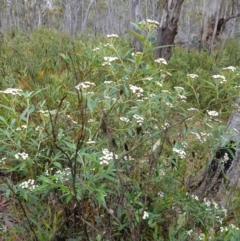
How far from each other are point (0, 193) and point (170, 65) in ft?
14.6

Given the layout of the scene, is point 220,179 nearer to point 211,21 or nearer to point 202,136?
point 202,136

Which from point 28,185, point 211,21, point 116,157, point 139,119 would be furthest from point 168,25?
point 28,185

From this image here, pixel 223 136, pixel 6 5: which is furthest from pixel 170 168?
pixel 6 5

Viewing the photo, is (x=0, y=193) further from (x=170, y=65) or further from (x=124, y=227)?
(x=170, y=65)

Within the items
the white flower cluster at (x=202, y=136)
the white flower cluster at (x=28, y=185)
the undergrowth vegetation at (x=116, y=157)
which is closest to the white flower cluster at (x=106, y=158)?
the undergrowth vegetation at (x=116, y=157)

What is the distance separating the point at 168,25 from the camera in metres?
6.87

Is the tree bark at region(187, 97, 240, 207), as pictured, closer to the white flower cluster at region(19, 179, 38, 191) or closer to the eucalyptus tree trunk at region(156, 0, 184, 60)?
the white flower cluster at region(19, 179, 38, 191)

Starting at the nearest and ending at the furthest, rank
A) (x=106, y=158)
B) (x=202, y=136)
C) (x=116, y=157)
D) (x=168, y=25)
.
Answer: (x=106, y=158) < (x=116, y=157) < (x=202, y=136) < (x=168, y=25)

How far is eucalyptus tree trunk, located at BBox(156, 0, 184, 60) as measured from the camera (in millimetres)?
6740

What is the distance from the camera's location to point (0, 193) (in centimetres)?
260

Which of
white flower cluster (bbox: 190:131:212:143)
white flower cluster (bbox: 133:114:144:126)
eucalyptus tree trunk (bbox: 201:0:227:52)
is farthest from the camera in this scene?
eucalyptus tree trunk (bbox: 201:0:227:52)

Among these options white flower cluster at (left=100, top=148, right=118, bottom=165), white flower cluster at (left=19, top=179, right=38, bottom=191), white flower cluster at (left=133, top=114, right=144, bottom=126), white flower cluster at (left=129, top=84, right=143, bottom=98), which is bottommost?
white flower cluster at (left=19, top=179, right=38, bottom=191)

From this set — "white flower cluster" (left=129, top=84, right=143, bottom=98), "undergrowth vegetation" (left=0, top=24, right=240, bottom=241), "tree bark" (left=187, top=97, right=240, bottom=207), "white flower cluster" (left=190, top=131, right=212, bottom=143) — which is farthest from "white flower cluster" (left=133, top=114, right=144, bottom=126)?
"tree bark" (left=187, top=97, right=240, bottom=207)

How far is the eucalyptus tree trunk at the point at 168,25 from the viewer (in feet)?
22.1
